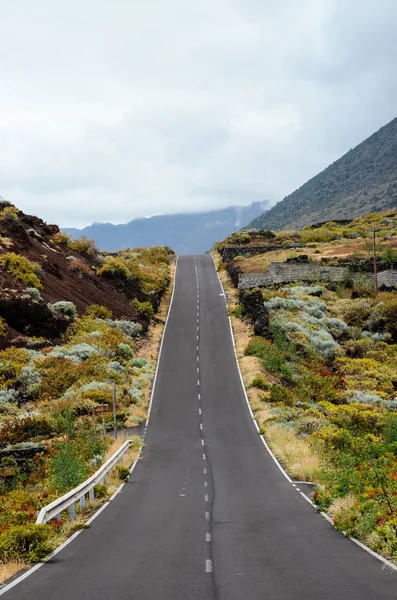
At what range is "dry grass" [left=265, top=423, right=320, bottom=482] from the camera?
65.8 feet

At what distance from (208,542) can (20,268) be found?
33212 mm

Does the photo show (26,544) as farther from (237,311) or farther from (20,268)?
(237,311)

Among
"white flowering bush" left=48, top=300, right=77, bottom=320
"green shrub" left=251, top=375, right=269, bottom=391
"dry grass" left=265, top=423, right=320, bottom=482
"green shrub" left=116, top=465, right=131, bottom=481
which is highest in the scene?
"white flowering bush" left=48, top=300, right=77, bottom=320

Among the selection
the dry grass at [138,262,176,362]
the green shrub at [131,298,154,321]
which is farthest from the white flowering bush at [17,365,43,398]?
the green shrub at [131,298,154,321]

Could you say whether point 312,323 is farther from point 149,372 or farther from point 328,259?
point 328,259

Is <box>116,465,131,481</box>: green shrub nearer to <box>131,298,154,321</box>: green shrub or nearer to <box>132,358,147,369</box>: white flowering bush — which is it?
<box>132,358,147,369</box>: white flowering bush

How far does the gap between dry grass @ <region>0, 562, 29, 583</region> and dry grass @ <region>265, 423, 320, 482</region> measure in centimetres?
1181

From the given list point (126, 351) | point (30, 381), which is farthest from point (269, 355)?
point (30, 381)

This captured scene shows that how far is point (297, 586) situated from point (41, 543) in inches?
193

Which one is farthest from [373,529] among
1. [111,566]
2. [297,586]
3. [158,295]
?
[158,295]

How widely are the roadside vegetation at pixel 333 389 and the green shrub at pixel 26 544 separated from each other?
6166 mm

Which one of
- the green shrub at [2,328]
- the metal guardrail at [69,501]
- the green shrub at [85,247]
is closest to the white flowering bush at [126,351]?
the green shrub at [2,328]

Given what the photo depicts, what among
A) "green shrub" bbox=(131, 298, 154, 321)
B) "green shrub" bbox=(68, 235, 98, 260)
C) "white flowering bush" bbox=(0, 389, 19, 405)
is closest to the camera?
"white flowering bush" bbox=(0, 389, 19, 405)

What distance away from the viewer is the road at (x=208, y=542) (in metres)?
8.23
